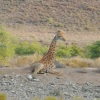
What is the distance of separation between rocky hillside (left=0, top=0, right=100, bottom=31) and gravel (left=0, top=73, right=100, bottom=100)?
47.0 meters

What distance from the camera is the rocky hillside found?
6288 cm

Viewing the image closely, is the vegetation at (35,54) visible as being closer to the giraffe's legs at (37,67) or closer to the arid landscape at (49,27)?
the arid landscape at (49,27)

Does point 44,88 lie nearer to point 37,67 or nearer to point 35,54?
point 37,67

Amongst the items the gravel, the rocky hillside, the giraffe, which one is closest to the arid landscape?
the rocky hillside

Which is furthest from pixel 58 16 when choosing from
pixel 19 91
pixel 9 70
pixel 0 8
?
pixel 19 91

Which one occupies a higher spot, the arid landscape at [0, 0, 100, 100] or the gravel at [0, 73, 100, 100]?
the arid landscape at [0, 0, 100, 100]

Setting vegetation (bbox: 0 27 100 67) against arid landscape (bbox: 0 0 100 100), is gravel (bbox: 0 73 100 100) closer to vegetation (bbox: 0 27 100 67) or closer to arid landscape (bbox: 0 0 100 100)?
vegetation (bbox: 0 27 100 67)

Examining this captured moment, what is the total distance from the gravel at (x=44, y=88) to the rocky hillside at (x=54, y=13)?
154ft

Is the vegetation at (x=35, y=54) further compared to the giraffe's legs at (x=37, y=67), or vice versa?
the vegetation at (x=35, y=54)

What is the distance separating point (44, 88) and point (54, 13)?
175ft

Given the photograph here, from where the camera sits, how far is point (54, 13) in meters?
66.1

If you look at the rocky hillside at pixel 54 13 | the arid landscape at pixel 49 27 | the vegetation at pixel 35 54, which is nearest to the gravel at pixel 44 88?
the vegetation at pixel 35 54

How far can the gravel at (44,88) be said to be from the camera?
38.3ft

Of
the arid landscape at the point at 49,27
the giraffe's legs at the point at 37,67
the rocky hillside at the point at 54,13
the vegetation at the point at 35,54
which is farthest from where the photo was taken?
the rocky hillside at the point at 54,13
